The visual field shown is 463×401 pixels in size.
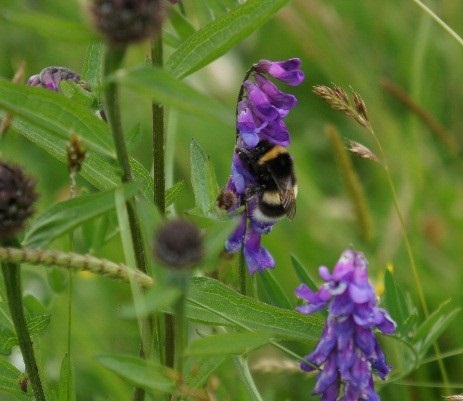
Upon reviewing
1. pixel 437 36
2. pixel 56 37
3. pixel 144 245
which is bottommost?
pixel 144 245

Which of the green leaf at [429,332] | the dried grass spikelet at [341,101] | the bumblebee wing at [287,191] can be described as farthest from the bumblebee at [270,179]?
the green leaf at [429,332]

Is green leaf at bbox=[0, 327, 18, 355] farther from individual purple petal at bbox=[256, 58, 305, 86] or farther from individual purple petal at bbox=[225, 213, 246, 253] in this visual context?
individual purple petal at bbox=[256, 58, 305, 86]

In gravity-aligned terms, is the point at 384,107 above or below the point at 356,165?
above

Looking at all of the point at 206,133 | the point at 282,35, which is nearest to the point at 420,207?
the point at 206,133

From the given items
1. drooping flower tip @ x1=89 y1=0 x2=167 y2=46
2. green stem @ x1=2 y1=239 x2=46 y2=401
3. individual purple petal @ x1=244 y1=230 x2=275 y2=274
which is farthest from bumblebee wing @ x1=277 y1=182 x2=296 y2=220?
drooping flower tip @ x1=89 y1=0 x2=167 y2=46

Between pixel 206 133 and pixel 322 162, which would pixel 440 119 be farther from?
pixel 206 133

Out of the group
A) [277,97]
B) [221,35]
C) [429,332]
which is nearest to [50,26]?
[221,35]

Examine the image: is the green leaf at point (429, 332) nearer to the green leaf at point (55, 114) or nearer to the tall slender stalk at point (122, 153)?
the tall slender stalk at point (122, 153)
